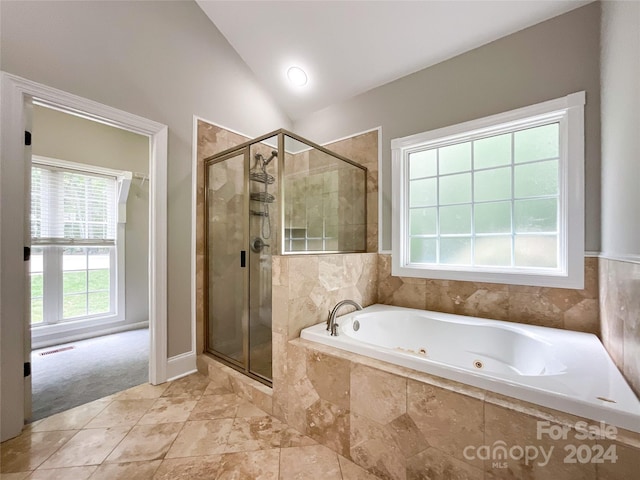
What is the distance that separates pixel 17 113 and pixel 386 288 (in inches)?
111

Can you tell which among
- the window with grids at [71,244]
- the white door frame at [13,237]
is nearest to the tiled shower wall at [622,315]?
the white door frame at [13,237]

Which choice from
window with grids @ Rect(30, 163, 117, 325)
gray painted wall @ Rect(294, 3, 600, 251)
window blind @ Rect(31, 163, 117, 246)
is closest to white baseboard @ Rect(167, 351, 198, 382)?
window with grids @ Rect(30, 163, 117, 325)

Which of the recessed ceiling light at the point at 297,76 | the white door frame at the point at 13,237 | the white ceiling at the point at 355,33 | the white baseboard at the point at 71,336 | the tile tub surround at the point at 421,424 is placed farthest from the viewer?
the white baseboard at the point at 71,336

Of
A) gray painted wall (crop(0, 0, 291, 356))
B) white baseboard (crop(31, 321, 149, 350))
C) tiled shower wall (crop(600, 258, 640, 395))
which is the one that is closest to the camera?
tiled shower wall (crop(600, 258, 640, 395))

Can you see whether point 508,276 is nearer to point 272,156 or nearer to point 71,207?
point 272,156

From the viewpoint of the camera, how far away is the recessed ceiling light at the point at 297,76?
99.9 inches

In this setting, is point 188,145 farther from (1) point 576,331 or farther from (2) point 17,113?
(1) point 576,331

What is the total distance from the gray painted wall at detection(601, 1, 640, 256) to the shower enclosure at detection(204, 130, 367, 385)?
1.62 m

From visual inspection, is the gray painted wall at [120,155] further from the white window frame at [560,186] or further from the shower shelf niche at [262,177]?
the white window frame at [560,186]

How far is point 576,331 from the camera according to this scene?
163 centimetres

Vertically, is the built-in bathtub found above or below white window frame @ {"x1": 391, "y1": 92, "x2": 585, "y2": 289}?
below

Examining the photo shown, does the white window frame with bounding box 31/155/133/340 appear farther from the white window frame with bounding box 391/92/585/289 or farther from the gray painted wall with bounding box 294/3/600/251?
the white window frame with bounding box 391/92/585/289

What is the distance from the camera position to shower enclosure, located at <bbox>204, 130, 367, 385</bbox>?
6.05 feet

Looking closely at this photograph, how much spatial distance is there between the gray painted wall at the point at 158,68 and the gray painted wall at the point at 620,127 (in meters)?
2.61
